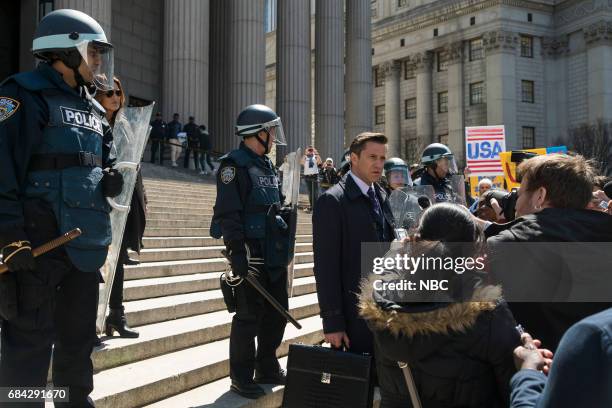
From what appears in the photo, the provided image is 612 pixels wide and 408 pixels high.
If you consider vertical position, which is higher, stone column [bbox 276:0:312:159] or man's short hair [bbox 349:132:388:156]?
stone column [bbox 276:0:312:159]

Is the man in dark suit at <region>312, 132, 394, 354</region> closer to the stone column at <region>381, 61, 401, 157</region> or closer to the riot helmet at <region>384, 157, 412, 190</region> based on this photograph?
the riot helmet at <region>384, 157, 412, 190</region>

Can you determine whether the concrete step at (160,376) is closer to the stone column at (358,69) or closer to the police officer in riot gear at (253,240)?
the police officer in riot gear at (253,240)

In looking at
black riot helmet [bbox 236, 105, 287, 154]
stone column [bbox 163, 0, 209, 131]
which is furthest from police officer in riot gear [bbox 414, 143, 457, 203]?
stone column [bbox 163, 0, 209, 131]

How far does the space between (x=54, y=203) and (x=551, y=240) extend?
2409 mm

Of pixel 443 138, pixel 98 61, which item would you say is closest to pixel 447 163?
pixel 98 61

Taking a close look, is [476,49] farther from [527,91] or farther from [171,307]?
[171,307]

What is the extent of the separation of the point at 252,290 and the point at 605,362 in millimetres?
3701

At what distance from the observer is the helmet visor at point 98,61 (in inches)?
133

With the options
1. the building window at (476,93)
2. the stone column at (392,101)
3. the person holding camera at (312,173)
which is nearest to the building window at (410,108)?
the stone column at (392,101)

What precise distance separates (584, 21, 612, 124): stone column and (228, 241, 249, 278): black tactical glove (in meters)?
46.9

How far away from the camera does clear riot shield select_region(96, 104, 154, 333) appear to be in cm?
482

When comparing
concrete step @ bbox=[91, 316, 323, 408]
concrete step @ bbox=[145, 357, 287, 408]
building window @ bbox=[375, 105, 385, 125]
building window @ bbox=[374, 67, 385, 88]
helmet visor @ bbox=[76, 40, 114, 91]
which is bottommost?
concrete step @ bbox=[145, 357, 287, 408]

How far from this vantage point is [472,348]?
2.41 m

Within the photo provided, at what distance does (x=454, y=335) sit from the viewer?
241 centimetres
